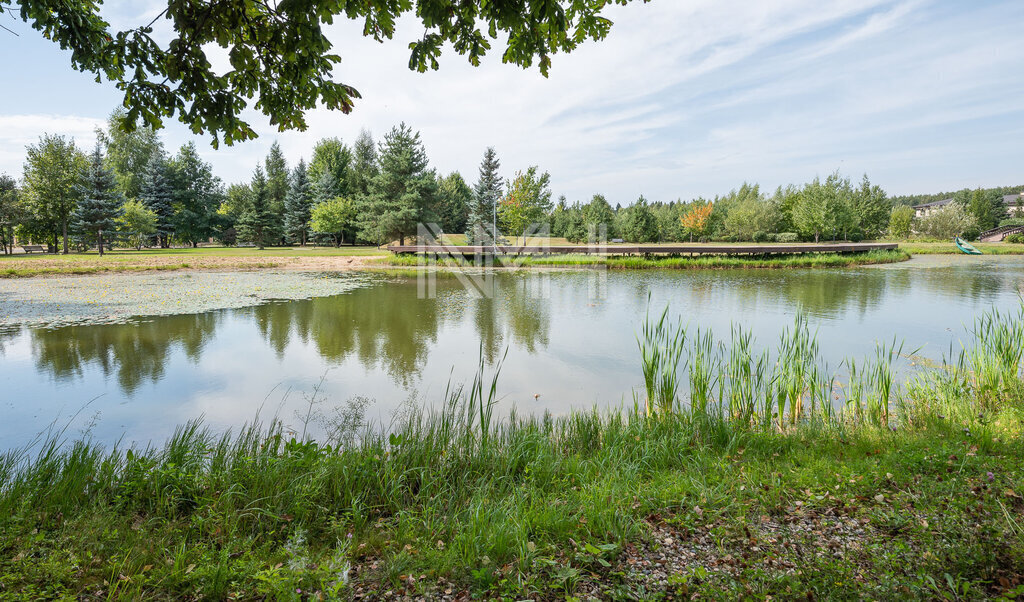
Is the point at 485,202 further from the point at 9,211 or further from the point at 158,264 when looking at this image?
the point at 9,211

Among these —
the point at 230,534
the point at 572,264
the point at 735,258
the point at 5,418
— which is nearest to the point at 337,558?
the point at 230,534

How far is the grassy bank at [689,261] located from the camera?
21703 mm

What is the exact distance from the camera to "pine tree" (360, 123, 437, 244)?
29922mm

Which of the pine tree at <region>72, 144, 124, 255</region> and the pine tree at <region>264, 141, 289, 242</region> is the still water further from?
the pine tree at <region>264, 141, 289, 242</region>

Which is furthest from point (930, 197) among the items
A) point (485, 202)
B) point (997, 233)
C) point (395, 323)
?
point (395, 323)

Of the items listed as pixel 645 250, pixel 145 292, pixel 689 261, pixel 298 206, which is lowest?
pixel 145 292

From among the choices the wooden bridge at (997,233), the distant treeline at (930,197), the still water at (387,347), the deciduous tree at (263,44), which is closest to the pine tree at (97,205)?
the still water at (387,347)

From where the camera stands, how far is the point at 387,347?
760cm

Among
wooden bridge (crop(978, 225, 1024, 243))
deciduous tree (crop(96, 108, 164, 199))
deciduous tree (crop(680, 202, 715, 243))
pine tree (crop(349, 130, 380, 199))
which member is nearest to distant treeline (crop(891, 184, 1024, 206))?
wooden bridge (crop(978, 225, 1024, 243))

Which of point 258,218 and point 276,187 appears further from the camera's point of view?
point 276,187

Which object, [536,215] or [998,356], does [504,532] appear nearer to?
[998,356]

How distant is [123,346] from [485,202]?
3344 centimetres

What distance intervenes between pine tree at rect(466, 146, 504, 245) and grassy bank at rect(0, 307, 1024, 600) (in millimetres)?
29706

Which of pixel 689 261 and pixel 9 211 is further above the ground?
pixel 9 211
